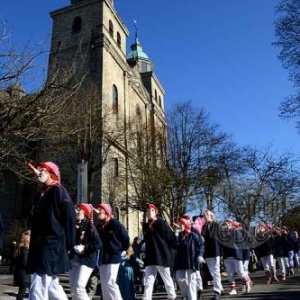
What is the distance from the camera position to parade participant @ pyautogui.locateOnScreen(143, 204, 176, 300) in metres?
7.23

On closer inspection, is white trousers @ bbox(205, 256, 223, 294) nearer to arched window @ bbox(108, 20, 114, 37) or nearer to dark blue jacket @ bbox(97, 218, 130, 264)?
dark blue jacket @ bbox(97, 218, 130, 264)

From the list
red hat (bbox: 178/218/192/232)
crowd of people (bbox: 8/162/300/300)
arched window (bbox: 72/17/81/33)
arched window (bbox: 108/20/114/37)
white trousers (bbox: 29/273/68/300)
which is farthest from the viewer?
arched window (bbox: 108/20/114/37)

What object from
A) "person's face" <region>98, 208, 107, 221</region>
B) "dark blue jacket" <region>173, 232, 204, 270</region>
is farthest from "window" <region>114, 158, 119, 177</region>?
"person's face" <region>98, 208, 107, 221</region>

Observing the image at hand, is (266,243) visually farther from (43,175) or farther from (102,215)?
(43,175)

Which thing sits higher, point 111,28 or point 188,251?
point 111,28

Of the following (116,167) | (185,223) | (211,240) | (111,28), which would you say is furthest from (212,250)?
(111,28)

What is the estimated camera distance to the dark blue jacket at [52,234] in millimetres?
4328

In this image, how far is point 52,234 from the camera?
445cm

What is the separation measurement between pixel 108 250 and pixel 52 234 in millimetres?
2542

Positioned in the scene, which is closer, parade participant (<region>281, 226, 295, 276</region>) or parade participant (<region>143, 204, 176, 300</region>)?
parade participant (<region>143, 204, 176, 300</region>)

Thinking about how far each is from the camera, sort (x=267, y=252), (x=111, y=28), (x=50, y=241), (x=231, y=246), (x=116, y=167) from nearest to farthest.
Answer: (x=50, y=241) → (x=231, y=246) → (x=267, y=252) → (x=116, y=167) → (x=111, y=28)

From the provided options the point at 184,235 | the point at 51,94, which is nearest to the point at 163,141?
the point at 51,94

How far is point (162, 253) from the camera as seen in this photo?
24.3 ft

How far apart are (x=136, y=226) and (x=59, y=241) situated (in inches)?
1226
